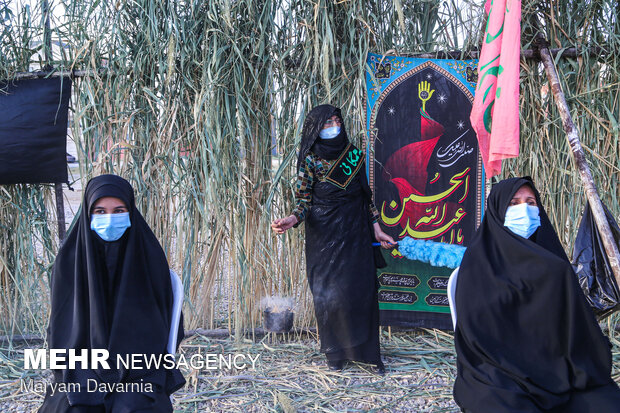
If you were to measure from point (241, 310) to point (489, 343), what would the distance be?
6.50 ft

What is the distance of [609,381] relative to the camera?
6.08ft

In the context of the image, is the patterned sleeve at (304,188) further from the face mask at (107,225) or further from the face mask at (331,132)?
the face mask at (107,225)

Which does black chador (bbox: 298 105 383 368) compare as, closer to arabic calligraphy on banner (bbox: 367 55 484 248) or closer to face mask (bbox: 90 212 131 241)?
arabic calligraphy on banner (bbox: 367 55 484 248)

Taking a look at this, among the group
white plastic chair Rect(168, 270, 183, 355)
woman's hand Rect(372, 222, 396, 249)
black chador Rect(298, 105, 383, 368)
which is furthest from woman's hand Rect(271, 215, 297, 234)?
white plastic chair Rect(168, 270, 183, 355)

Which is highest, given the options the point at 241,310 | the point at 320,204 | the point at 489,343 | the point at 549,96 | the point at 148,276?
the point at 549,96

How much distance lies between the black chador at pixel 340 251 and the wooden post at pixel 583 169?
3.67 feet

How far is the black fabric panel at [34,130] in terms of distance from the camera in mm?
3369

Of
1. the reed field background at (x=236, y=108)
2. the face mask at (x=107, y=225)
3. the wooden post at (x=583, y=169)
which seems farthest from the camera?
the reed field background at (x=236, y=108)

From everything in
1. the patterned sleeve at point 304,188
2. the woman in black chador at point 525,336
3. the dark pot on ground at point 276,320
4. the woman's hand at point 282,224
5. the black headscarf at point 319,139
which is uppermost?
the black headscarf at point 319,139

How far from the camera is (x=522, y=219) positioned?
2096 mm

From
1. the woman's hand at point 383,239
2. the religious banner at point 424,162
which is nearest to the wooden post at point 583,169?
the religious banner at point 424,162

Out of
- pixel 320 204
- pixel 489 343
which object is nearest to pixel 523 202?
pixel 489 343

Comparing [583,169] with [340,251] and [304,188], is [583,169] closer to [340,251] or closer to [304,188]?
[340,251]

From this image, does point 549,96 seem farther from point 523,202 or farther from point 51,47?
point 51,47
